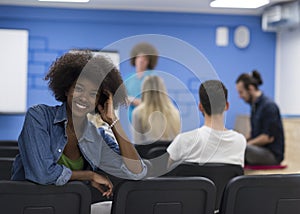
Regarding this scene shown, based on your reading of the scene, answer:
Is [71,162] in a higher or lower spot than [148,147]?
higher

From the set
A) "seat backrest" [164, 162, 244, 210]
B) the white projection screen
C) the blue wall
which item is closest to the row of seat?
"seat backrest" [164, 162, 244, 210]

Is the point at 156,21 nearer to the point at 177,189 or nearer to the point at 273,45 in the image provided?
the point at 273,45

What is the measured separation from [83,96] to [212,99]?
119 centimetres

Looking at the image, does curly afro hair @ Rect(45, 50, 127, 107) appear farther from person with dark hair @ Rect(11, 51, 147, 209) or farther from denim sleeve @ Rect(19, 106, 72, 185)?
denim sleeve @ Rect(19, 106, 72, 185)

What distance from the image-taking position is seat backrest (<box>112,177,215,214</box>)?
1.99m

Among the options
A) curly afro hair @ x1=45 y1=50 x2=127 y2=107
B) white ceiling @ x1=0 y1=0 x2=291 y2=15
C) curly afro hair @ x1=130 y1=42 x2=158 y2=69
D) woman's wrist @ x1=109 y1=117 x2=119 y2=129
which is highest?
white ceiling @ x1=0 y1=0 x2=291 y2=15

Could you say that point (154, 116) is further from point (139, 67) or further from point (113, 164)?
point (113, 164)

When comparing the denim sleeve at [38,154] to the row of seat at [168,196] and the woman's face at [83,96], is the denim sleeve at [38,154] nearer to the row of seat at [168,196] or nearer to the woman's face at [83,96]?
the row of seat at [168,196]

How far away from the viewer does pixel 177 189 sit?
203 cm

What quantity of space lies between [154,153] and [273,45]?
14.8 feet

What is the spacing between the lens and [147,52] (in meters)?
5.68

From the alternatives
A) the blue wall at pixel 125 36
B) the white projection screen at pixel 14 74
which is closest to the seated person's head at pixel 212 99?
the blue wall at pixel 125 36

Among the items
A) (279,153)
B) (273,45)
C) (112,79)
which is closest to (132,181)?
(112,79)

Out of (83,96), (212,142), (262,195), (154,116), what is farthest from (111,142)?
(154,116)
